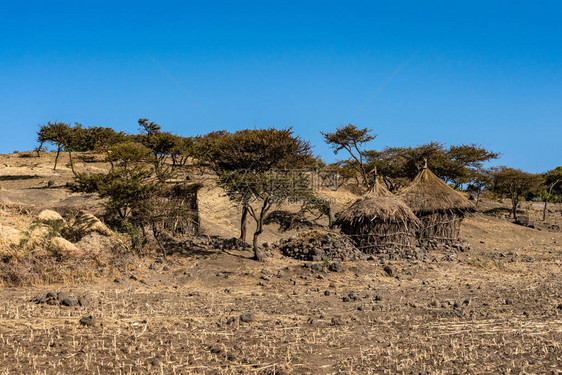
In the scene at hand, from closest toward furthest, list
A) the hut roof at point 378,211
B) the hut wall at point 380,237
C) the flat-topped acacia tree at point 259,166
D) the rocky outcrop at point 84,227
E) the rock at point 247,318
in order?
the rock at point 247,318
the rocky outcrop at point 84,227
the flat-topped acacia tree at point 259,166
the hut roof at point 378,211
the hut wall at point 380,237

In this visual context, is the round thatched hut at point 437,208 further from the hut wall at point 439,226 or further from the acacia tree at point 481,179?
the acacia tree at point 481,179

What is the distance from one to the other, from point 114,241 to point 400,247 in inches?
432

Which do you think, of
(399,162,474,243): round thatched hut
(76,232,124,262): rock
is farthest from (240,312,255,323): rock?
(399,162,474,243): round thatched hut

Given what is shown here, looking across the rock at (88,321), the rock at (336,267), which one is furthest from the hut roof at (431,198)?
the rock at (88,321)

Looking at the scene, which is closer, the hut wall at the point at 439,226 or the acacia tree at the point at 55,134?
the hut wall at the point at 439,226

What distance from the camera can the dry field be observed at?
524 cm

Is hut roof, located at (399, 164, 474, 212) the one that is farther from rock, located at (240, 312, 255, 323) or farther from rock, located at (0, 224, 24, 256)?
rock, located at (0, 224, 24, 256)

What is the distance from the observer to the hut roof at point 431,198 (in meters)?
20.4

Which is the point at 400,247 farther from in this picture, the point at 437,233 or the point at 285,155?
the point at 285,155

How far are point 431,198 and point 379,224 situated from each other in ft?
15.5

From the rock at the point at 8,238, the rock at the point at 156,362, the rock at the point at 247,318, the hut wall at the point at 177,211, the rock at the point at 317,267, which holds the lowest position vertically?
the rock at the point at 156,362

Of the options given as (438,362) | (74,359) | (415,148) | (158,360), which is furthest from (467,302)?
(415,148)

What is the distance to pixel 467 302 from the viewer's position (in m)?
8.79

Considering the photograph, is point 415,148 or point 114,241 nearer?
point 114,241
